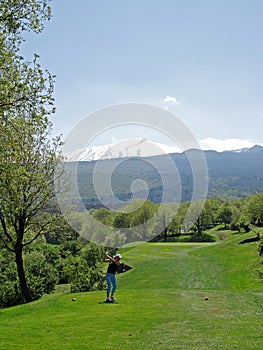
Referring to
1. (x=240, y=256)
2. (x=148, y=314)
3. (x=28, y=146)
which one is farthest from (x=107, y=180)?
(x=240, y=256)

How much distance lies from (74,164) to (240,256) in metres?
38.4

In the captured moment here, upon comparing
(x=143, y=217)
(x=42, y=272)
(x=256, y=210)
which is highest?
(x=256, y=210)

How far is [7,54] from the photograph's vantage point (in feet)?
51.9

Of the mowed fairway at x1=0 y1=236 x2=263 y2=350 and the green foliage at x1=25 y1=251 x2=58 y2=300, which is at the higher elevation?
the mowed fairway at x1=0 y1=236 x2=263 y2=350

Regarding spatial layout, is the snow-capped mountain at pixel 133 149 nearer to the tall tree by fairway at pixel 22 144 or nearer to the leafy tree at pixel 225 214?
the tall tree by fairway at pixel 22 144

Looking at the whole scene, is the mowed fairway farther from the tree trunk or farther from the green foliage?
the green foliage

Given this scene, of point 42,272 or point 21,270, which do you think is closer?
point 21,270

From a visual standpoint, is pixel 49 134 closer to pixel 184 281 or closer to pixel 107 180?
pixel 107 180

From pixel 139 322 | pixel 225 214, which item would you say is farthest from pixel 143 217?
pixel 139 322

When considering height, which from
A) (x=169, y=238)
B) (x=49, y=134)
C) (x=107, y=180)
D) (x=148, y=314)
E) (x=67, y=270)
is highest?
(x=49, y=134)

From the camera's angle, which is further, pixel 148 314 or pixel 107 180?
pixel 107 180

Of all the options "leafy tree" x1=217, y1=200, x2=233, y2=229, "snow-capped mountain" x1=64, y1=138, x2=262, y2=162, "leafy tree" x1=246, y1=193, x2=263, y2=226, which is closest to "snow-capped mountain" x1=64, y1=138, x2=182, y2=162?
"snow-capped mountain" x1=64, y1=138, x2=262, y2=162

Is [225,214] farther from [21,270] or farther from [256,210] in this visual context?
[21,270]

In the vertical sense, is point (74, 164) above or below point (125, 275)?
above
